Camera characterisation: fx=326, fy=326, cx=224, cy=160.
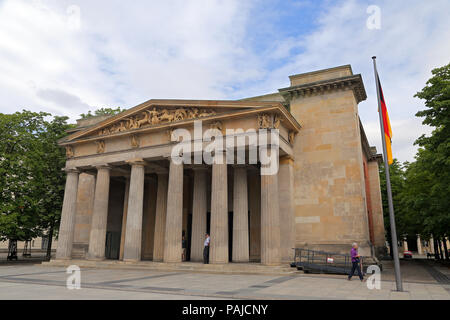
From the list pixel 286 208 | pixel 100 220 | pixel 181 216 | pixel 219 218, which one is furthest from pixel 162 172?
pixel 286 208

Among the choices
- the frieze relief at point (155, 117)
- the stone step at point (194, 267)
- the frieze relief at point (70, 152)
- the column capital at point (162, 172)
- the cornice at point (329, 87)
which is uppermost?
the cornice at point (329, 87)

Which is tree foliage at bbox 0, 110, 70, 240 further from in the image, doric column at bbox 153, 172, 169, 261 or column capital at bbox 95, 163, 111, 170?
doric column at bbox 153, 172, 169, 261

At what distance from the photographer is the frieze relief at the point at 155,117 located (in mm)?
24492

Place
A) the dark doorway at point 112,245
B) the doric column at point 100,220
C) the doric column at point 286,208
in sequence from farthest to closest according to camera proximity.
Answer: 1. the dark doorway at point 112,245
2. the doric column at point 100,220
3. the doric column at point 286,208

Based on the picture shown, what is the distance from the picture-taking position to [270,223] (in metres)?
20.6

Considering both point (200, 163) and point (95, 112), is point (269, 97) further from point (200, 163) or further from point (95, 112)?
point (95, 112)

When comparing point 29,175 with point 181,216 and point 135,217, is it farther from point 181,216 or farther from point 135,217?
point 181,216

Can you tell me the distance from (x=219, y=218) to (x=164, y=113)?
966 centimetres

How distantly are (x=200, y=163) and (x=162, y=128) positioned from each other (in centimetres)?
406

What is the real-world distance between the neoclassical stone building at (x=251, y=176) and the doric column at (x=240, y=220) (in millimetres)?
72

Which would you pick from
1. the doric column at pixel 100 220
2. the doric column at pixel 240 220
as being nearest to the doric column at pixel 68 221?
the doric column at pixel 100 220

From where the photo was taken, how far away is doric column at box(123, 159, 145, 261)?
24.0 metres

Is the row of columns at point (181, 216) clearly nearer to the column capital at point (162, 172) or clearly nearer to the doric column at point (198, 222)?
the doric column at point (198, 222)
